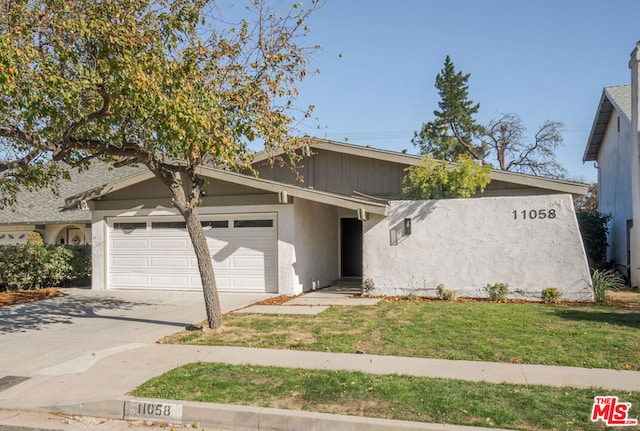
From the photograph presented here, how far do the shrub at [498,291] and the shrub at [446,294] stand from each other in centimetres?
81

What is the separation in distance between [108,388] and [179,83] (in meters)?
4.60

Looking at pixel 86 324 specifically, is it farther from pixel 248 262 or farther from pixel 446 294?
pixel 446 294

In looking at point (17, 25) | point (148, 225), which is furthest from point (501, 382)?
point (148, 225)

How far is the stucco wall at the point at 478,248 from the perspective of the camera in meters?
12.0

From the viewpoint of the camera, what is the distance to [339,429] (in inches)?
193

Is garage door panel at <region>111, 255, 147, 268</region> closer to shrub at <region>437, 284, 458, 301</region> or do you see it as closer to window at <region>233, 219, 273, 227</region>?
window at <region>233, 219, 273, 227</region>

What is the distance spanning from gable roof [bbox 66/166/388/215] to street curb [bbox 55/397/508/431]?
8.25m

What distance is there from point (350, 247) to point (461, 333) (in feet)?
32.4

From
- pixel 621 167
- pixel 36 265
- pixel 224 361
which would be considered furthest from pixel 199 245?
pixel 621 167

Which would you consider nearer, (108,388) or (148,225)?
(108,388)

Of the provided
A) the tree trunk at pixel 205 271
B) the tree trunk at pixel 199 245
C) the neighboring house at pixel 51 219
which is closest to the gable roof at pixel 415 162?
the tree trunk at pixel 199 245

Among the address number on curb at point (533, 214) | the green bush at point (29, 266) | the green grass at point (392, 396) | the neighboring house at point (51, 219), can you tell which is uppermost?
the neighboring house at point (51, 219)

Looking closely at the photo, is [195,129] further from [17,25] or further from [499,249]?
[499,249]

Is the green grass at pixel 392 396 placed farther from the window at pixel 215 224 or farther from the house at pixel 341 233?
the window at pixel 215 224
